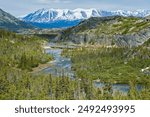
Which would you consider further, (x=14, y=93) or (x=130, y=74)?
(x=130, y=74)

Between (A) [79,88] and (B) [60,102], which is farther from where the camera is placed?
(A) [79,88]

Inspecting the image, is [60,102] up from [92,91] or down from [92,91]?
up

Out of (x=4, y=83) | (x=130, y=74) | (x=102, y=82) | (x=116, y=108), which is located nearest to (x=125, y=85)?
(x=102, y=82)

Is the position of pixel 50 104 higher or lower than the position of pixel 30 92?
higher

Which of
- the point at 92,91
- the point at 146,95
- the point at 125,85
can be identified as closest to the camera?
the point at 146,95

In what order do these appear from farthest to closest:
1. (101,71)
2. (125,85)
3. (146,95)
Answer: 1. (101,71)
2. (125,85)
3. (146,95)

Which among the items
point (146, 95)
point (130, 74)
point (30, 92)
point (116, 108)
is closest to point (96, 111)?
point (116, 108)

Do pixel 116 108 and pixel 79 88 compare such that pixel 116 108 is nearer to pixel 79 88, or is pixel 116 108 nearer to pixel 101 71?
pixel 79 88

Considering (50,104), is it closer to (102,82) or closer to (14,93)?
(14,93)

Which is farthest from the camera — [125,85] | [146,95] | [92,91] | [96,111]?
[125,85]
